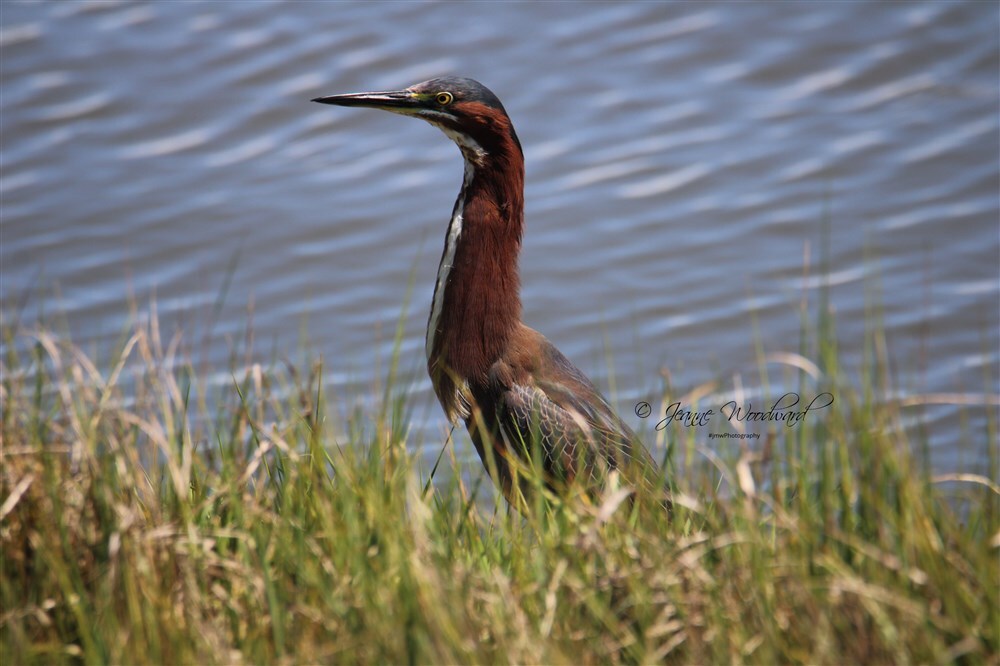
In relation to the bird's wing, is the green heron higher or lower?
higher

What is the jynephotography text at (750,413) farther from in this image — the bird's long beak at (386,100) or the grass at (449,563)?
the bird's long beak at (386,100)

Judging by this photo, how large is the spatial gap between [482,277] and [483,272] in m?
0.02

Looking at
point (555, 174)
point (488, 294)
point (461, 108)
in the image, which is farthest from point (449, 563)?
point (555, 174)

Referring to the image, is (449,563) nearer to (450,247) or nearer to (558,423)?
(558,423)

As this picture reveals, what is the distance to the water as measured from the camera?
664 centimetres

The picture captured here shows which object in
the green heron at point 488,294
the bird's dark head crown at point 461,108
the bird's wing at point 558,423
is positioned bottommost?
the bird's wing at point 558,423

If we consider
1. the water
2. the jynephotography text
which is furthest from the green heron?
the water

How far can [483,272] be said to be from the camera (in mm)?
4258

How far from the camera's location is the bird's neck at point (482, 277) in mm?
4242

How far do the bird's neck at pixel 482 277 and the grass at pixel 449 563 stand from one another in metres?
1.47

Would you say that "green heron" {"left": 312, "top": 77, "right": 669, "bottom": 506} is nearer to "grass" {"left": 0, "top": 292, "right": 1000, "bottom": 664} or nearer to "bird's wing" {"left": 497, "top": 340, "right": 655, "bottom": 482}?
"bird's wing" {"left": 497, "top": 340, "right": 655, "bottom": 482}

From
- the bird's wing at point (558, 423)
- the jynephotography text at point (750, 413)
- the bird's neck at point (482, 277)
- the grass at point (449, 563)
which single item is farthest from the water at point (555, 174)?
the grass at point (449, 563)

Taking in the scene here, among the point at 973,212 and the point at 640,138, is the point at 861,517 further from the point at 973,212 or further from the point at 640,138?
the point at 640,138

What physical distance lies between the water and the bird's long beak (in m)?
1.98
